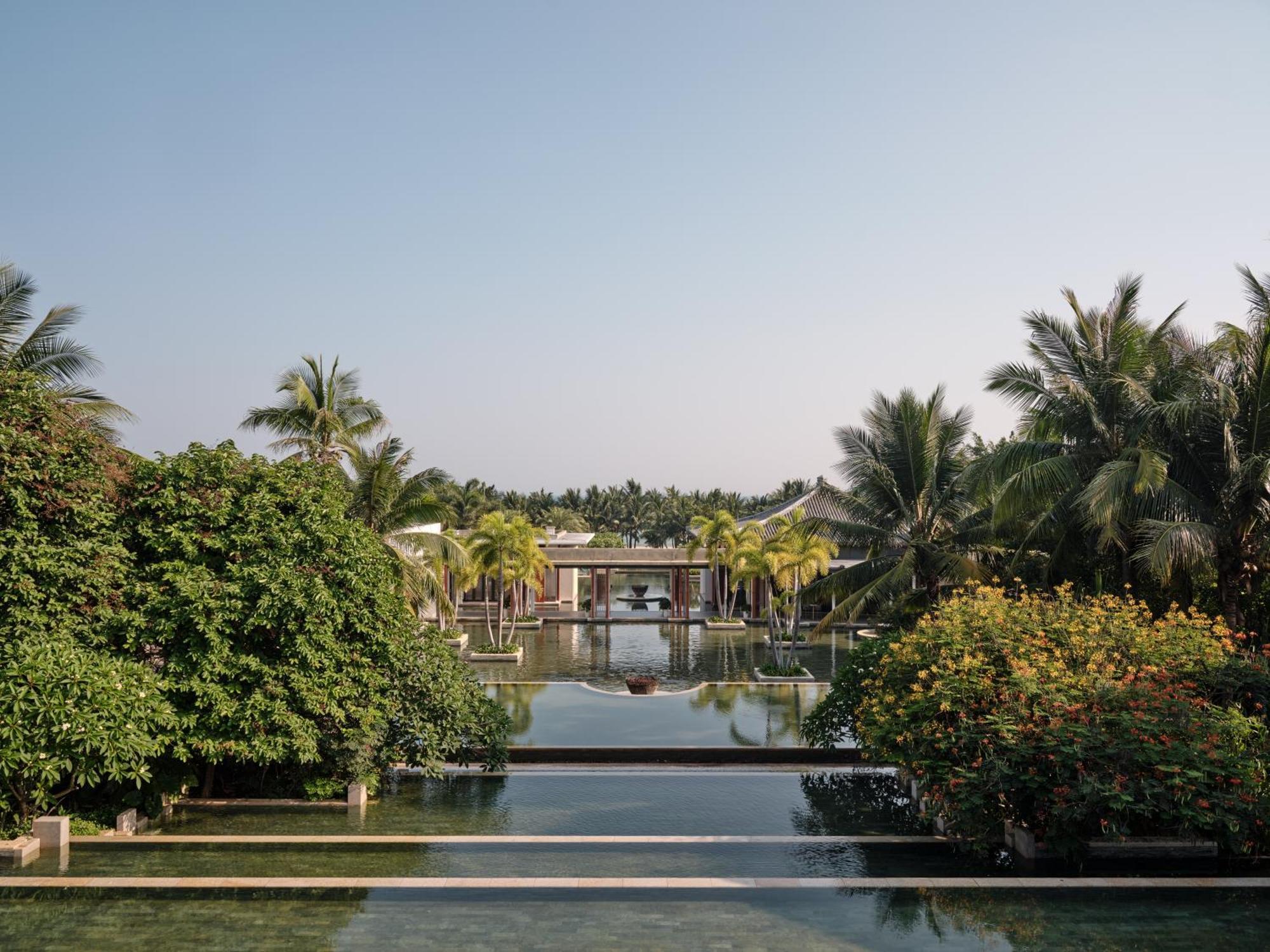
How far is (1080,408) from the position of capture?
14.5 m

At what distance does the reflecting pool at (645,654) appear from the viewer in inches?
826

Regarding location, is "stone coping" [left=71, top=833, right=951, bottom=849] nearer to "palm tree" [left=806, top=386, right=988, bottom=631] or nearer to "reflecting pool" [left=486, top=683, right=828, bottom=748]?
"reflecting pool" [left=486, top=683, right=828, bottom=748]

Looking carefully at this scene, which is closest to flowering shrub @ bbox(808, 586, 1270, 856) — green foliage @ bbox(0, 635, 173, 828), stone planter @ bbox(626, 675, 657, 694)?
green foliage @ bbox(0, 635, 173, 828)

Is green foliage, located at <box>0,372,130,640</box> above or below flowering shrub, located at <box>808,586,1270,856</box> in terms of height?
above

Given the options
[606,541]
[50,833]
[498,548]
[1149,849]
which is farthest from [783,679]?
[606,541]

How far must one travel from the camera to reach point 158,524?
9930 millimetres

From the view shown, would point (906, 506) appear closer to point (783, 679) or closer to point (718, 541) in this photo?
point (783, 679)

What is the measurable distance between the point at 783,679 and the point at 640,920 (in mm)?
13910

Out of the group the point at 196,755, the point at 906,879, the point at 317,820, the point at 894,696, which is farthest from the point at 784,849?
the point at 196,755

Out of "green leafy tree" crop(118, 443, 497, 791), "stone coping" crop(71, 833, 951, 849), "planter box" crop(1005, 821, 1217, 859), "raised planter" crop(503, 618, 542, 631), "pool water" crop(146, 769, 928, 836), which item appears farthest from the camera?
"raised planter" crop(503, 618, 542, 631)

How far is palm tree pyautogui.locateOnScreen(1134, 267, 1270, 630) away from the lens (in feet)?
38.6

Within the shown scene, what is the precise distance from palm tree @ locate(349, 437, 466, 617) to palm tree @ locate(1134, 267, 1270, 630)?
12952 millimetres

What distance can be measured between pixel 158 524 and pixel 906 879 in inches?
332

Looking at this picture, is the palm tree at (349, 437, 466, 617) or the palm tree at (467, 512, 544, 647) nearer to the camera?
the palm tree at (349, 437, 466, 617)
